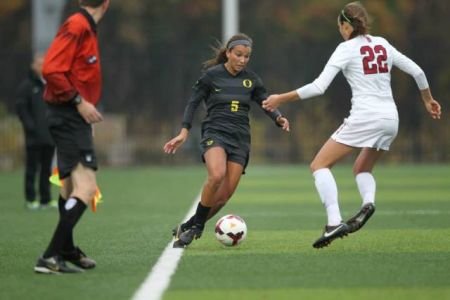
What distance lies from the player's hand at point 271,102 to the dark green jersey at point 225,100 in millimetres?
723

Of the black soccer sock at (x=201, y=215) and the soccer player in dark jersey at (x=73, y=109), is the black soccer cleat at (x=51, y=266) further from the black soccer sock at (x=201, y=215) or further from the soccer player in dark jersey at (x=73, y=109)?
the black soccer sock at (x=201, y=215)

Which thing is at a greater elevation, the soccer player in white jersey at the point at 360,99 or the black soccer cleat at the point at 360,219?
the soccer player in white jersey at the point at 360,99

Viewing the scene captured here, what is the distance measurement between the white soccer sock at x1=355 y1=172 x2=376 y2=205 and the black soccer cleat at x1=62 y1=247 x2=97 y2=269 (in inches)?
118

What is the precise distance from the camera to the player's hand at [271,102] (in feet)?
35.7

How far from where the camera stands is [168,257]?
35.2ft

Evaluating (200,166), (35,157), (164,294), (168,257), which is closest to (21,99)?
(35,157)

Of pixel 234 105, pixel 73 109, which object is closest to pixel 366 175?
pixel 234 105

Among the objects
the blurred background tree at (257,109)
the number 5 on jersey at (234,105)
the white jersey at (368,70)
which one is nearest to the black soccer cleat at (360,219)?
the white jersey at (368,70)

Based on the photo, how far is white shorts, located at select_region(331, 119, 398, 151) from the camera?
11.3 meters

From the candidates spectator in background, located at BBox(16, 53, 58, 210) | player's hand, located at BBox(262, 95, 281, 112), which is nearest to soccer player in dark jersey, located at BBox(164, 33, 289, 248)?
player's hand, located at BBox(262, 95, 281, 112)

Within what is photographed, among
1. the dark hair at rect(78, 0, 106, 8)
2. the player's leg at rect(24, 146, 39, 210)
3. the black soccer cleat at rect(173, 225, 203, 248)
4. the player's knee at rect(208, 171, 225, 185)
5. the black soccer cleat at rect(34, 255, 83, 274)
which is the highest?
the dark hair at rect(78, 0, 106, 8)

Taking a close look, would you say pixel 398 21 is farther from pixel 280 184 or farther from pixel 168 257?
pixel 168 257

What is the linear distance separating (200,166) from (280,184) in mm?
8423

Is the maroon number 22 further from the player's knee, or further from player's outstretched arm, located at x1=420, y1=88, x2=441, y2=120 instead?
the player's knee
